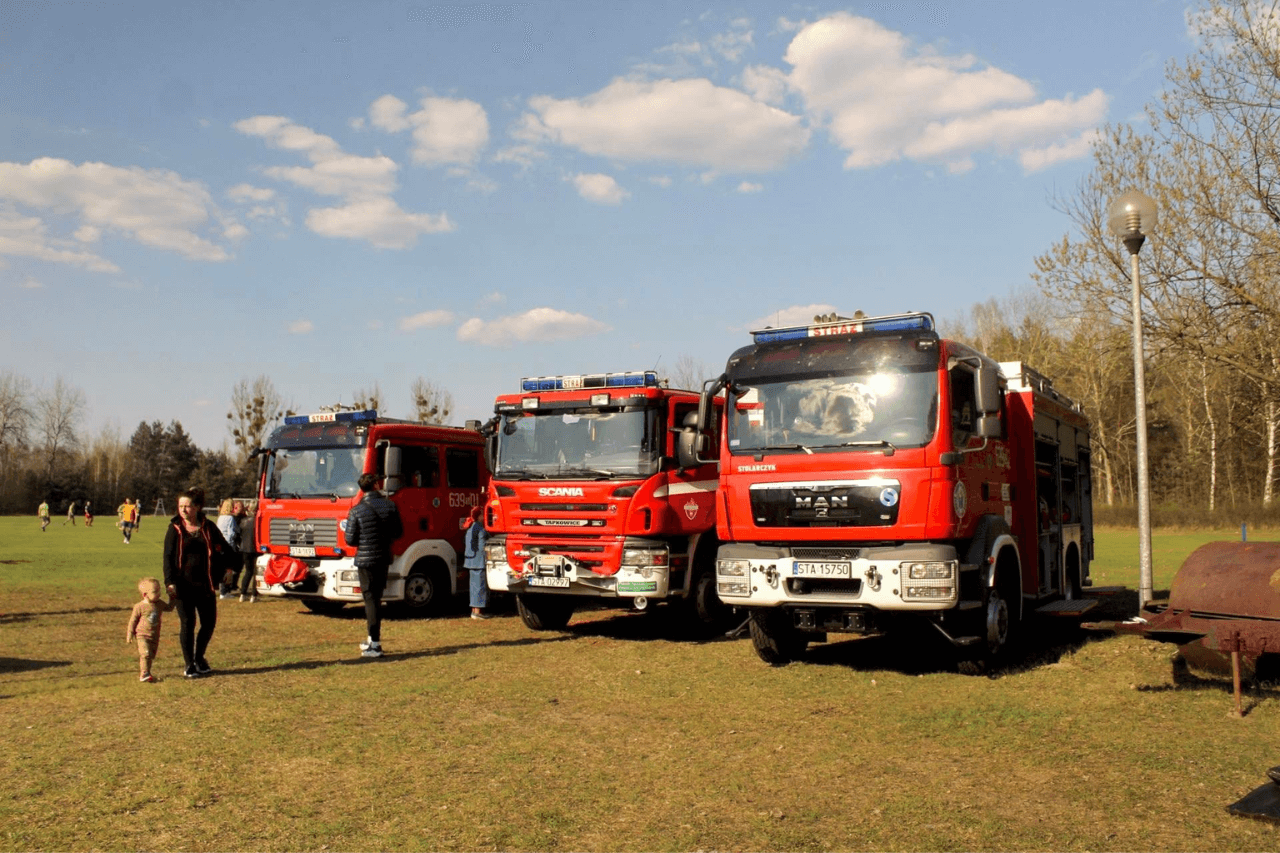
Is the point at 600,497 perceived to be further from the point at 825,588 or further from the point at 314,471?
the point at 314,471

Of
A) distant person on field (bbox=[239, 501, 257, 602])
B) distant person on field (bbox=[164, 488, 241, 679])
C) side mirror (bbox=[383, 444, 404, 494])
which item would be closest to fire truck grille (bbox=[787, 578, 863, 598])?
distant person on field (bbox=[164, 488, 241, 679])

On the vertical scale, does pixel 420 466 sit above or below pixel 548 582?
above

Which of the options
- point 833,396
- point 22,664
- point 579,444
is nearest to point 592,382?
point 579,444

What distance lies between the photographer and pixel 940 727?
7.48m

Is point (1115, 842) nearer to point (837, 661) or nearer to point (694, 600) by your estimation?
point (837, 661)

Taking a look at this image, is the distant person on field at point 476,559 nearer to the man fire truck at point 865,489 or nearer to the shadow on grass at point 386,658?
the shadow on grass at point 386,658

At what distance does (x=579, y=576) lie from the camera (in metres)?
11.6

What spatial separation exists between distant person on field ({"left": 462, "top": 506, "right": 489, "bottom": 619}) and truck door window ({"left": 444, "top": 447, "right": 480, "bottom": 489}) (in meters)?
1.22

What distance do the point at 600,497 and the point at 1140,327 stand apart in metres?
5.96

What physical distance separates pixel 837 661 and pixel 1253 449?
47.3 meters

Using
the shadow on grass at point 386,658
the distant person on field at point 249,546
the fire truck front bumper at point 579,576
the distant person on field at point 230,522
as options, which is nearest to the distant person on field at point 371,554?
the shadow on grass at point 386,658

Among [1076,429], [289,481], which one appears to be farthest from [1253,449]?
[289,481]

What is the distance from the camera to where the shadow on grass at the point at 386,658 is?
9984 millimetres

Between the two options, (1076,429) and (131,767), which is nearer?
(131,767)
